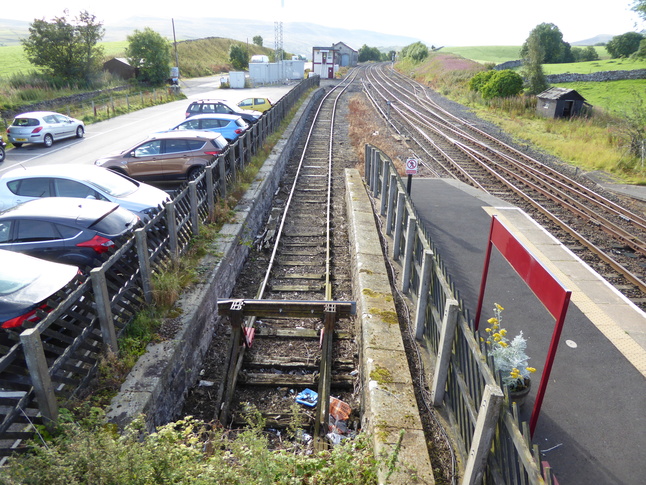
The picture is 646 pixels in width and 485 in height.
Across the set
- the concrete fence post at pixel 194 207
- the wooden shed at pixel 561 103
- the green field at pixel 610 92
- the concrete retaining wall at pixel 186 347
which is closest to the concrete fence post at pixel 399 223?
the concrete retaining wall at pixel 186 347

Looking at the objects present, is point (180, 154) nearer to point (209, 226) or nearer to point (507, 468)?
point (209, 226)

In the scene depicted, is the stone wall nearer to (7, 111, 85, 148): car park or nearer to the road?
the road

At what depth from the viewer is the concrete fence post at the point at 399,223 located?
8.48 meters

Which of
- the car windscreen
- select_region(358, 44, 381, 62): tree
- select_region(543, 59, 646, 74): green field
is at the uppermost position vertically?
select_region(358, 44, 381, 62): tree

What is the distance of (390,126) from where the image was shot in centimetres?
2688

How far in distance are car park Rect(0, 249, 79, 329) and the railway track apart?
2170 millimetres

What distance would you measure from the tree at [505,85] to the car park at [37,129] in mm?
31843

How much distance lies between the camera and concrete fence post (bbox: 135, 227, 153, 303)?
6504 millimetres

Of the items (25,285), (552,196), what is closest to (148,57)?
(552,196)

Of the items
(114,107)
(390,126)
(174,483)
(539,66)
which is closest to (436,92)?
(539,66)

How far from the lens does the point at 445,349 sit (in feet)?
15.7

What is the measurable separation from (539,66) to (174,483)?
44.7 m

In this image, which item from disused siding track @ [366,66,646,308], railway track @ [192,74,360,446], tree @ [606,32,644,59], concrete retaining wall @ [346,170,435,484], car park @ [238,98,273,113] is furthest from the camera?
tree @ [606,32,644,59]

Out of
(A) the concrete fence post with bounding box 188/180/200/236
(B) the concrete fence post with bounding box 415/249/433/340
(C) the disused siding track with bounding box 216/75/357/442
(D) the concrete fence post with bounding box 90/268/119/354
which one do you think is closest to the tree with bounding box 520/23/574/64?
(C) the disused siding track with bounding box 216/75/357/442
